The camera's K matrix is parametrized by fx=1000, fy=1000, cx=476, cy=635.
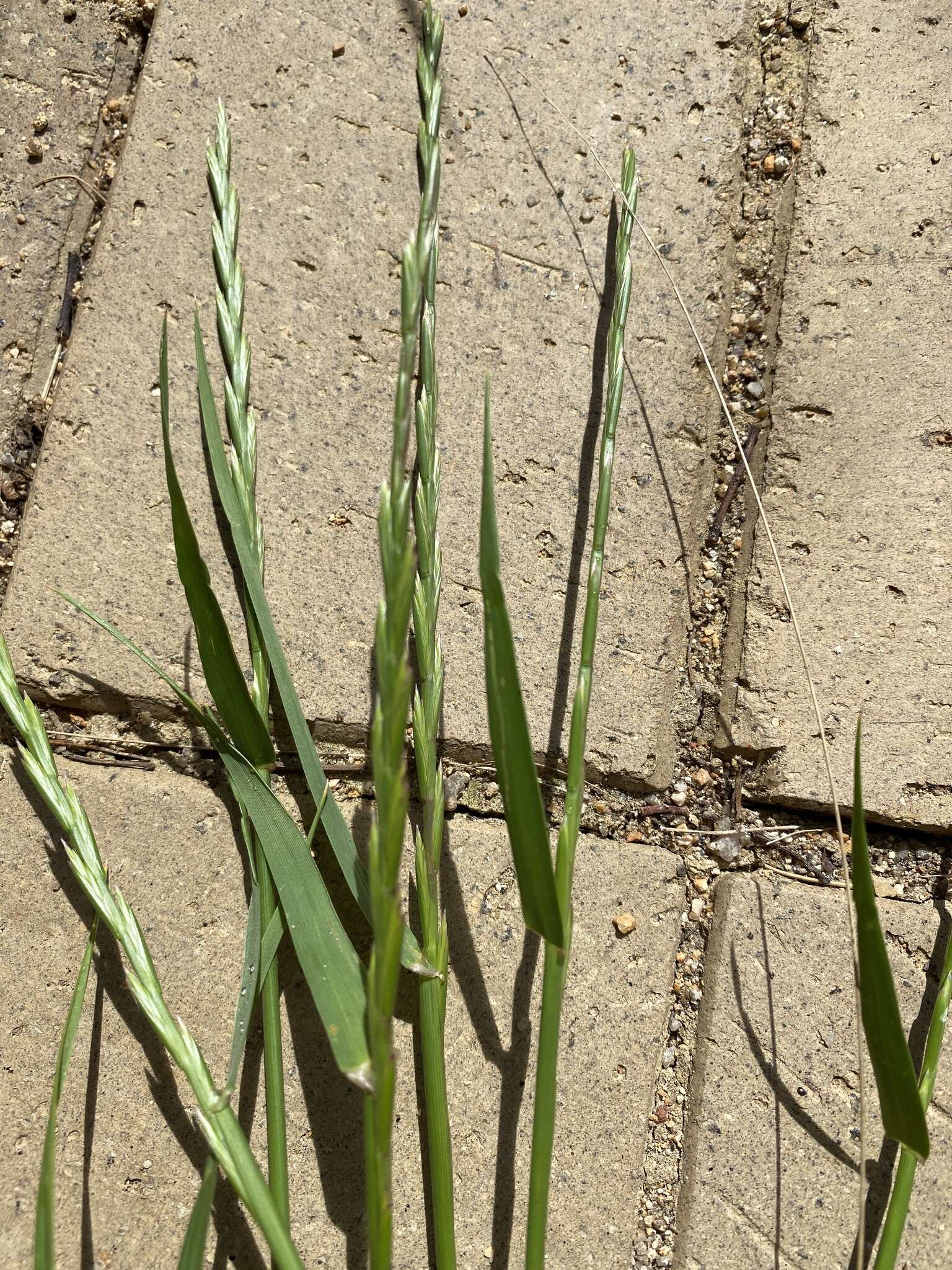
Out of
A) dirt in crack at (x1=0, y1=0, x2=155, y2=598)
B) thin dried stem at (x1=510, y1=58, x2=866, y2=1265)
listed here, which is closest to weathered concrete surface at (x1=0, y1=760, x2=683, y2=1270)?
thin dried stem at (x1=510, y1=58, x2=866, y2=1265)

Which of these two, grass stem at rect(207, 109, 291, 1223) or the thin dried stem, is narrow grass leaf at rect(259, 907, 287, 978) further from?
the thin dried stem

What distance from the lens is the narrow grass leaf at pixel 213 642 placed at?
0.67m

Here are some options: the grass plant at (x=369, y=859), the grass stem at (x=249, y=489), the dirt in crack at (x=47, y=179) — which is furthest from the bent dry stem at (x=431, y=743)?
the dirt in crack at (x=47, y=179)

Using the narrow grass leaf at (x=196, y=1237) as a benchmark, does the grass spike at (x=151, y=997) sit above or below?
above

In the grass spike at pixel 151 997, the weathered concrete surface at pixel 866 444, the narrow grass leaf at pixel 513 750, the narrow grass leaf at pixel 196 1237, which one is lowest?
the narrow grass leaf at pixel 196 1237

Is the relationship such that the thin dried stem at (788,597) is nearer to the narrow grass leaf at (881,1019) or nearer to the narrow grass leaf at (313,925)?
the narrow grass leaf at (881,1019)

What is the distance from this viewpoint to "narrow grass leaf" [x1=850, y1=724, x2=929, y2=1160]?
562 mm

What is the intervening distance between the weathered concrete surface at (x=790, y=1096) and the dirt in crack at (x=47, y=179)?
691 millimetres

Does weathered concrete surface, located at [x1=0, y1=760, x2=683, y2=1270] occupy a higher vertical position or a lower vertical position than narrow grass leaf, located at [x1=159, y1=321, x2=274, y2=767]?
lower

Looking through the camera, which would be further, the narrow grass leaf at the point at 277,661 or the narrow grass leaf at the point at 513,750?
the narrow grass leaf at the point at 277,661

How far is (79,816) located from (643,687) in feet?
1.43

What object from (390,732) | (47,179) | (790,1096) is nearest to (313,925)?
(390,732)

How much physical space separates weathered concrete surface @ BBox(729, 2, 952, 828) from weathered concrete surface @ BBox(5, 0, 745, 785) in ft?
0.24

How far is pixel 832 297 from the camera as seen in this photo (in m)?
0.85
